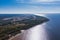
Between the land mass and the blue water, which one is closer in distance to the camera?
the land mass

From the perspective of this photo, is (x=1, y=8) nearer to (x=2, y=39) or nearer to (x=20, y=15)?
(x=20, y=15)

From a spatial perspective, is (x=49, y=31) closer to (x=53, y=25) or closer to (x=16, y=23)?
(x=53, y=25)

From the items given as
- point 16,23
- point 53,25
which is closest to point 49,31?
point 53,25


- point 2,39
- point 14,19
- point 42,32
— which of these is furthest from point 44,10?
point 2,39

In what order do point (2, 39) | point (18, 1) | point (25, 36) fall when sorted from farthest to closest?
point (18, 1), point (25, 36), point (2, 39)

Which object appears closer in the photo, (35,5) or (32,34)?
(32,34)

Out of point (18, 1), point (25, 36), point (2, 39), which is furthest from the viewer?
point (18, 1)

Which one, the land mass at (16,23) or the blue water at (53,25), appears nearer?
the land mass at (16,23)

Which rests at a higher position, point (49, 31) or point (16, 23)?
point (16, 23)
